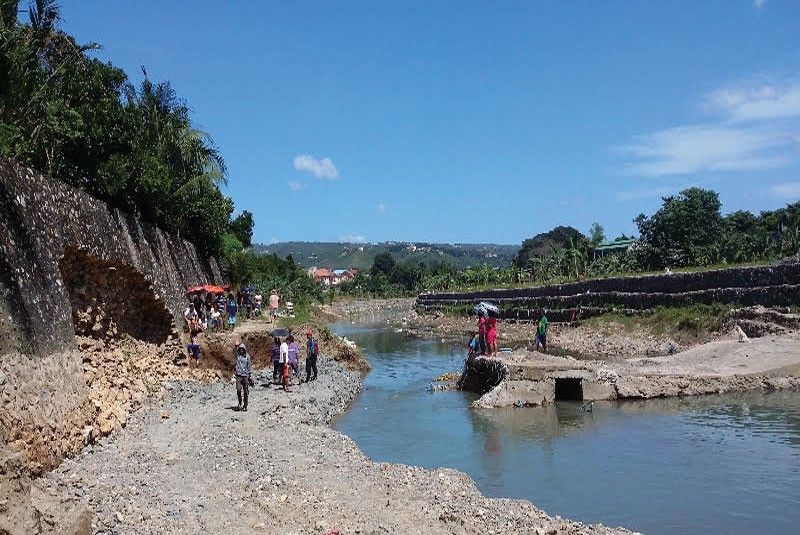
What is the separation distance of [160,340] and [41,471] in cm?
1316

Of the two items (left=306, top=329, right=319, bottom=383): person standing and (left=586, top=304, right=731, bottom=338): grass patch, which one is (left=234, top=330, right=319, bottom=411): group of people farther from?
(left=586, top=304, right=731, bottom=338): grass patch

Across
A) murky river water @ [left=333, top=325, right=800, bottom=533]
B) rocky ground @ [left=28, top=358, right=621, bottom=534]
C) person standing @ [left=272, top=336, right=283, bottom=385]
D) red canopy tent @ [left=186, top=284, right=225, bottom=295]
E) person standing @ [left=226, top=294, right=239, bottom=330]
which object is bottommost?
murky river water @ [left=333, top=325, right=800, bottom=533]

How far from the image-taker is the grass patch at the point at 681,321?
131 feet

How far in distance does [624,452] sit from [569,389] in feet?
24.4

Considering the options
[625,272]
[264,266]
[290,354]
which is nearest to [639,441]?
[290,354]

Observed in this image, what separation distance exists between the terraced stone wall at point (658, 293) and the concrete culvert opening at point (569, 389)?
17.9 meters

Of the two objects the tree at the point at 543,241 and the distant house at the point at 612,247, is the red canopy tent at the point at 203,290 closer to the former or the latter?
the distant house at the point at 612,247

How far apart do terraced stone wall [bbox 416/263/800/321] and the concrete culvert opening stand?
704 inches

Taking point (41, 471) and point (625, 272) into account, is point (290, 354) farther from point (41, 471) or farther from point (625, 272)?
point (625, 272)

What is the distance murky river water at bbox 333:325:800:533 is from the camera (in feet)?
45.5

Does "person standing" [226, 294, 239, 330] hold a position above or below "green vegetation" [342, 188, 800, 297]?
below

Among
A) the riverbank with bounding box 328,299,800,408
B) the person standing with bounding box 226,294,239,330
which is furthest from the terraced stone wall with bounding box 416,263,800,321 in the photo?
the person standing with bounding box 226,294,239,330

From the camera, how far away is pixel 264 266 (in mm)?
78625

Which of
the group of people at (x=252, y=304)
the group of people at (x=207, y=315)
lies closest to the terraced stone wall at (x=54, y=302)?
the group of people at (x=207, y=315)
